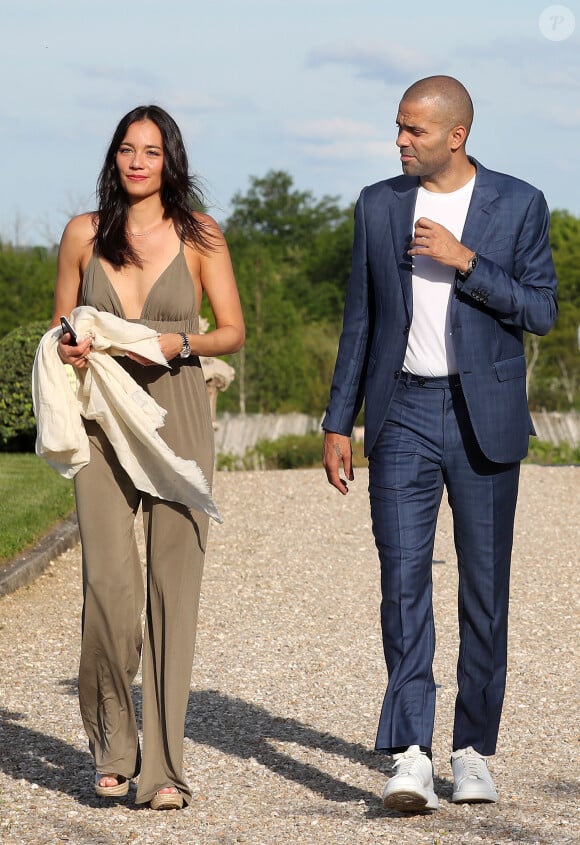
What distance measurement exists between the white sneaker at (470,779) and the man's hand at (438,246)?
1618 millimetres

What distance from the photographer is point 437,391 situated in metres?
4.39

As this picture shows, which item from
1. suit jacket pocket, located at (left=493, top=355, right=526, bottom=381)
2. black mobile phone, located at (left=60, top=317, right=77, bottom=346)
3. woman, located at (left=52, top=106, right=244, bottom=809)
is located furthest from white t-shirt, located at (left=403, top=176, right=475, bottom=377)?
black mobile phone, located at (left=60, top=317, right=77, bottom=346)

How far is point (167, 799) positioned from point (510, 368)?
176 cm

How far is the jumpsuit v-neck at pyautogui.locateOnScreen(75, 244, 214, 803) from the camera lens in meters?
4.39

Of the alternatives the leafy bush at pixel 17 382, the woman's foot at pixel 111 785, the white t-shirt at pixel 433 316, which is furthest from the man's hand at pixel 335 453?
the leafy bush at pixel 17 382

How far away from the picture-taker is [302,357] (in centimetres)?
3033

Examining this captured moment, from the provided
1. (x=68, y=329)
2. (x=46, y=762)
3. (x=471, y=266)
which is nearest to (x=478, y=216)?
(x=471, y=266)

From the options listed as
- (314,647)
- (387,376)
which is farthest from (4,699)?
(387,376)

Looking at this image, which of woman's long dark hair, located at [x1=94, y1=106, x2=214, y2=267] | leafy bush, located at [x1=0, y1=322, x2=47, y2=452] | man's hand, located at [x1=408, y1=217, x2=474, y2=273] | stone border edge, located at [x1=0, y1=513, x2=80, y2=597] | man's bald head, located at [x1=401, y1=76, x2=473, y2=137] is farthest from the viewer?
leafy bush, located at [x1=0, y1=322, x2=47, y2=452]

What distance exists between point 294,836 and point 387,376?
1.45 m

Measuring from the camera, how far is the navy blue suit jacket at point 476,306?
14.1ft

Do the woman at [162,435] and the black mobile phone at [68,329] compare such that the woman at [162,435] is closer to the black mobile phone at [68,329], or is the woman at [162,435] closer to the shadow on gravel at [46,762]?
the black mobile phone at [68,329]

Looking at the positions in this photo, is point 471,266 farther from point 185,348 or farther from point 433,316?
point 185,348

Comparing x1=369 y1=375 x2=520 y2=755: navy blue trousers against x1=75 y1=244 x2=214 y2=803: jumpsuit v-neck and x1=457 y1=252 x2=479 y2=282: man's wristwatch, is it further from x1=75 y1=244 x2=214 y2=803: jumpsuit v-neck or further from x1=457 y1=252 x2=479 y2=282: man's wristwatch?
x1=75 y1=244 x2=214 y2=803: jumpsuit v-neck
